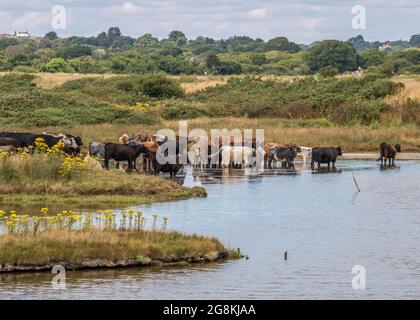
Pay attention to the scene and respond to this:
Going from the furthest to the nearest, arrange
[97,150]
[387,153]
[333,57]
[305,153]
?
[333,57]
[305,153]
[387,153]
[97,150]

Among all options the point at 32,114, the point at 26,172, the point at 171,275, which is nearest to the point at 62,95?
the point at 32,114

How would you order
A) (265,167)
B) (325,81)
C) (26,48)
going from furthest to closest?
1. (26,48)
2. (325,81)
3. (265,167)

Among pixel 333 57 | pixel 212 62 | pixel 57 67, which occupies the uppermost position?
pixel 333 57

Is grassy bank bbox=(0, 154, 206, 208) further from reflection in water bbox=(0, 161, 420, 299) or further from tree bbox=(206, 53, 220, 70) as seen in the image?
tree bbox=(206, 53, 220, 70)

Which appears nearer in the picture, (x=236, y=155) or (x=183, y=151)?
(x=183, y=151)

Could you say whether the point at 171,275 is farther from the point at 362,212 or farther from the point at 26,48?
the point at 26,48

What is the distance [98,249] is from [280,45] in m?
148

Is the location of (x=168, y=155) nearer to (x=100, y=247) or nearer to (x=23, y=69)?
(x=100, y=247)

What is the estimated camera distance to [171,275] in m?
19.2

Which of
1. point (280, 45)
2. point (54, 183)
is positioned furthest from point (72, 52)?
point (54, 183)

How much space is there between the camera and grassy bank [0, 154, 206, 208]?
91.9ft

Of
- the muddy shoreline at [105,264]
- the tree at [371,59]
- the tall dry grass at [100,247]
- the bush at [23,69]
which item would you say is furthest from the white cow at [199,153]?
the tree at [371,59]

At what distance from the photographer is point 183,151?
38.1 metres
